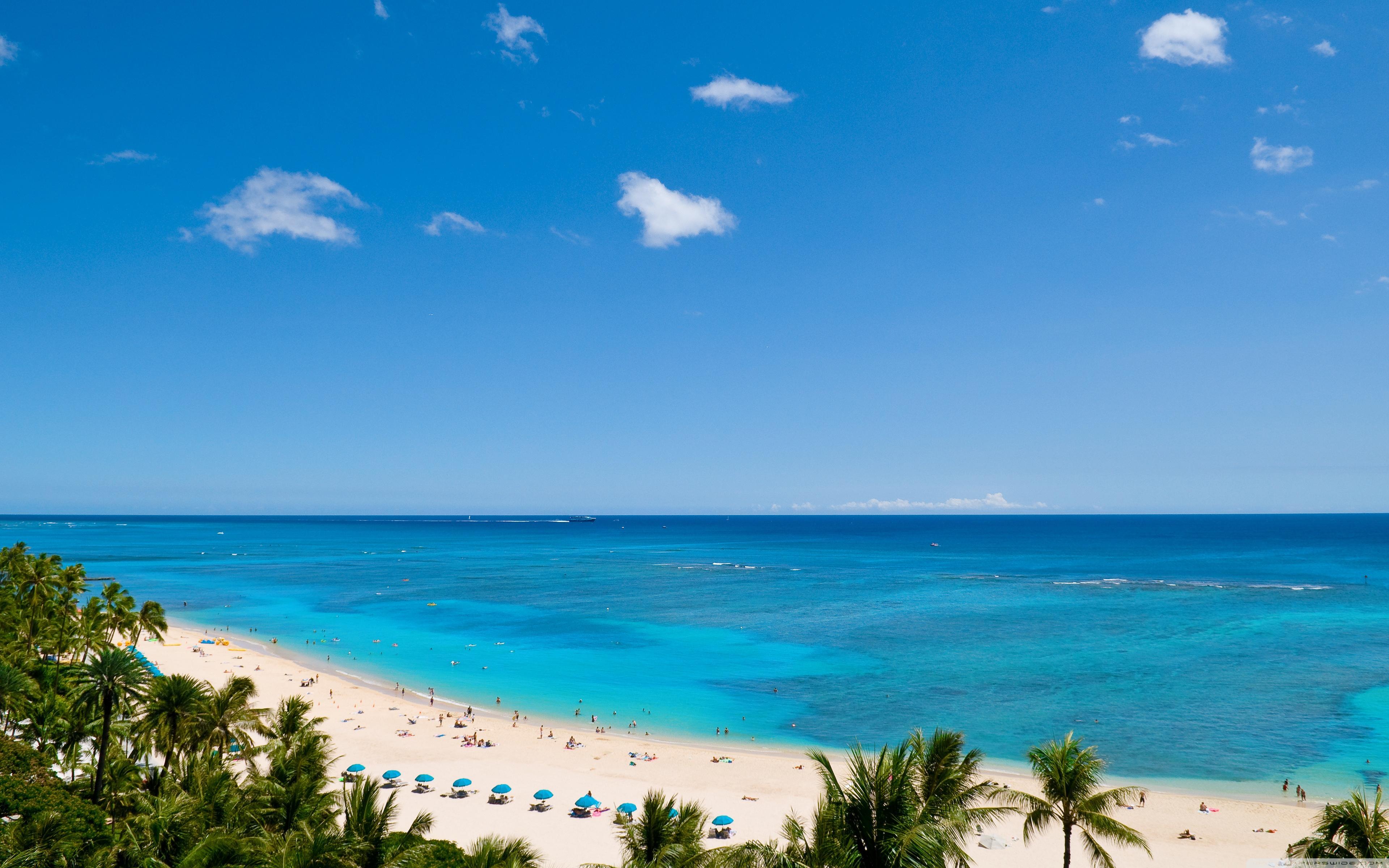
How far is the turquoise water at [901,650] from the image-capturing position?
5047 cm

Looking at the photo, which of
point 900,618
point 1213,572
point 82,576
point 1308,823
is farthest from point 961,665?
point 1213,572

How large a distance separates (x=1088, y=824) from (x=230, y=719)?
29.6m

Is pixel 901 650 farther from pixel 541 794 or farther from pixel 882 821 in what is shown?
pixel 882 821

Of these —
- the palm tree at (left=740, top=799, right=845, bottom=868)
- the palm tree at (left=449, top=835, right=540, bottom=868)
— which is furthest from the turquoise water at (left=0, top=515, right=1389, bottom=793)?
the palm tree at (left=740, top=799, right=845, bottom=868)

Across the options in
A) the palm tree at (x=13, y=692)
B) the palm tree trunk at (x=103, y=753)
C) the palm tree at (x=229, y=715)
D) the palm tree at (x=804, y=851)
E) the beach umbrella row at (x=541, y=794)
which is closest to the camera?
the palm tree at (x=804, y=851)

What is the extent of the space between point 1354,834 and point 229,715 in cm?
3558

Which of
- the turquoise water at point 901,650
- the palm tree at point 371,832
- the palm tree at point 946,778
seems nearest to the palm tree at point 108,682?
the palm tree at point 371,832

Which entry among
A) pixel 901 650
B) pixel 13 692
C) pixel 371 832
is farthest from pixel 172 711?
pixel 901 650

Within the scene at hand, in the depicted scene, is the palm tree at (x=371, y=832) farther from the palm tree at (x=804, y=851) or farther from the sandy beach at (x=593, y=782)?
the sandy beach at (x=593, y=782)

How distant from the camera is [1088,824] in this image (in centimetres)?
2062

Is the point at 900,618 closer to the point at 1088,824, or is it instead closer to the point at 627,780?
the point at 627,780

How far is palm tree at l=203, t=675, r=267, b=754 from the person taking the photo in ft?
91.1

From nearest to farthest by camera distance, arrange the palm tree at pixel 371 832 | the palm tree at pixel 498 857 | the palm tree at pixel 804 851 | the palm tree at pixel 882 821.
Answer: the palm tree at pixel 882 821
the palm tree at pixel 804 851
the palm tree at pixel 498 857
the palm tree at pixel 371 832

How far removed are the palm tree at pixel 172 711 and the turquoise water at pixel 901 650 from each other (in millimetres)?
31881
